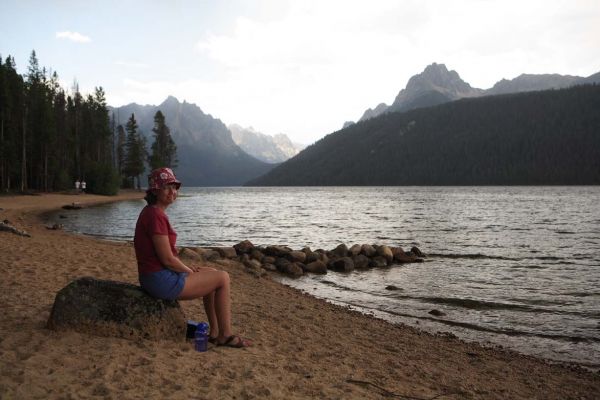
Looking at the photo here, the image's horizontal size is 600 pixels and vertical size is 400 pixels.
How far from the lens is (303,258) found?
22.7 m

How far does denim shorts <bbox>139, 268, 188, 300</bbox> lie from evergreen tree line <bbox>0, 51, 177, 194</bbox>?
61598mm

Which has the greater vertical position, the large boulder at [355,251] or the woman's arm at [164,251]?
the woman's arm at [164,251]

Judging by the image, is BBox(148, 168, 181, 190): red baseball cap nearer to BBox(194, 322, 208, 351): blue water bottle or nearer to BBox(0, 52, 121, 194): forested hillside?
BBox(194, 322, 208, 351): blue water bottle

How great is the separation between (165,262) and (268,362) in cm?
245

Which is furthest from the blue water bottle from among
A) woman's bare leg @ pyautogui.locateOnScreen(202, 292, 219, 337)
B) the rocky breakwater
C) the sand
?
the rocky breakwater

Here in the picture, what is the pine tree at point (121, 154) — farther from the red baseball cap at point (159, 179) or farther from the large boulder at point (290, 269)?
the red baseball cap at point (159, 179)

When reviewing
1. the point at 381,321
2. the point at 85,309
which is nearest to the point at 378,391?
the point at 85,309


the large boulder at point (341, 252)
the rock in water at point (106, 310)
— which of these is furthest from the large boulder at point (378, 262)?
the rock in water at point (106, 310)

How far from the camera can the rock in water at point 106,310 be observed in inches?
272

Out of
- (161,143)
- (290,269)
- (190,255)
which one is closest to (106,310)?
(190,255)

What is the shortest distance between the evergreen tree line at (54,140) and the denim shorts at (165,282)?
2425 inches

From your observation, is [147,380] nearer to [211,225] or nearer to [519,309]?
[519,309]

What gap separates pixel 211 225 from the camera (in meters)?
43.6

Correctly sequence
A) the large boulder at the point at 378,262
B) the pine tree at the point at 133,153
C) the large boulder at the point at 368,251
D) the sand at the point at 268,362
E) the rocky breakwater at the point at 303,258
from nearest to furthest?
the sand at the point at 268,362 < the rocky breakwater at the point at 303,258 < the large boulder at the point at 378,262 < the large boulder at the point at 368,251 < the pine tree at the point at 133,153
